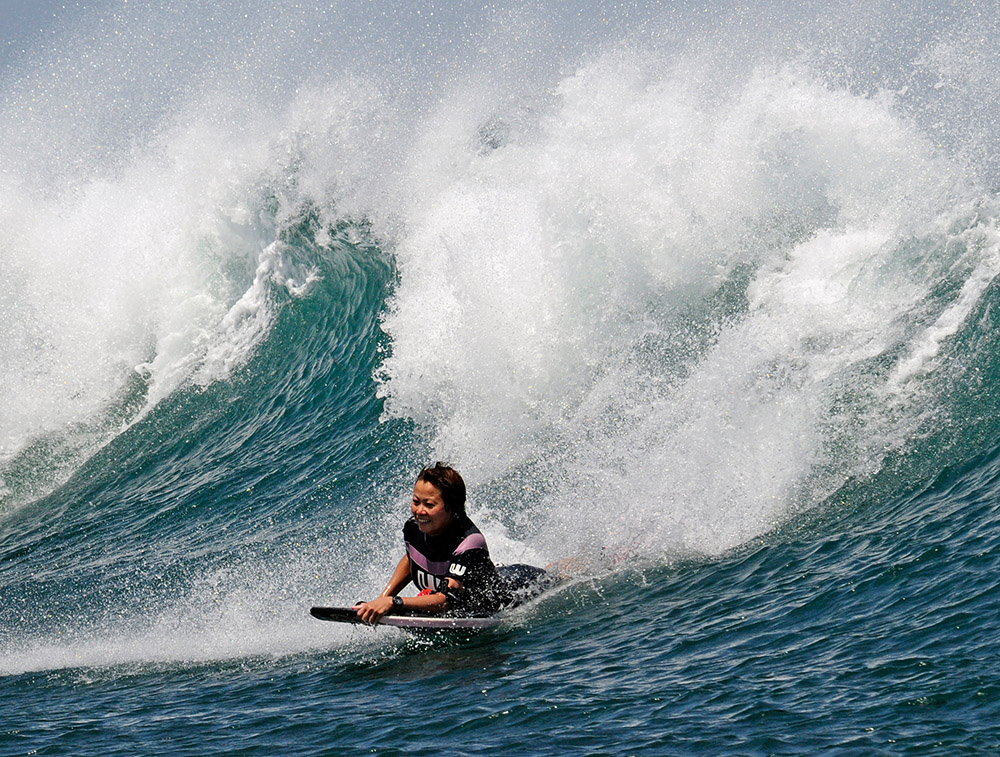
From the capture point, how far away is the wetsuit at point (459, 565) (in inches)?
271

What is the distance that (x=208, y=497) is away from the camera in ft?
37.7

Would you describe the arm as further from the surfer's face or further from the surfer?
the surfer's face

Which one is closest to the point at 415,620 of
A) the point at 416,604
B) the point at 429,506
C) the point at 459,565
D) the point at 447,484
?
the point at 416,604

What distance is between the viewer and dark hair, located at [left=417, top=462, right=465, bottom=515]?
6801mm

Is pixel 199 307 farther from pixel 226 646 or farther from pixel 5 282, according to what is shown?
pixel 226 646

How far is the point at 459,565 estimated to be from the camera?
6.90 m

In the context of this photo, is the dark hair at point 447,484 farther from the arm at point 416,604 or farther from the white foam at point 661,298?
the white foam at point 661,298

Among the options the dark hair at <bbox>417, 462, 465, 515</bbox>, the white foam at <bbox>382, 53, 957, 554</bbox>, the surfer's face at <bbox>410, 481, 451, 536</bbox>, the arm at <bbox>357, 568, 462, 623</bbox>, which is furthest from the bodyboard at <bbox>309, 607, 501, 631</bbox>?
the white foam at <bbox>382, 53, 957, 554</bbox>

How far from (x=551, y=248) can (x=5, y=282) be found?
926 centimetres

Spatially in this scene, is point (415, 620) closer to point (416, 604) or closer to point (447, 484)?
point (416, 604)

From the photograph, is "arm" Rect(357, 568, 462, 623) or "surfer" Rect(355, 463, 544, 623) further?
"surfer" Rect(355, 463, 544, 623)

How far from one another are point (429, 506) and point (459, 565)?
0.44 metres

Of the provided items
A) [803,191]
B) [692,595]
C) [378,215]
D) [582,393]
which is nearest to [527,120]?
[378,215]

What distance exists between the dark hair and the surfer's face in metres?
0.02
